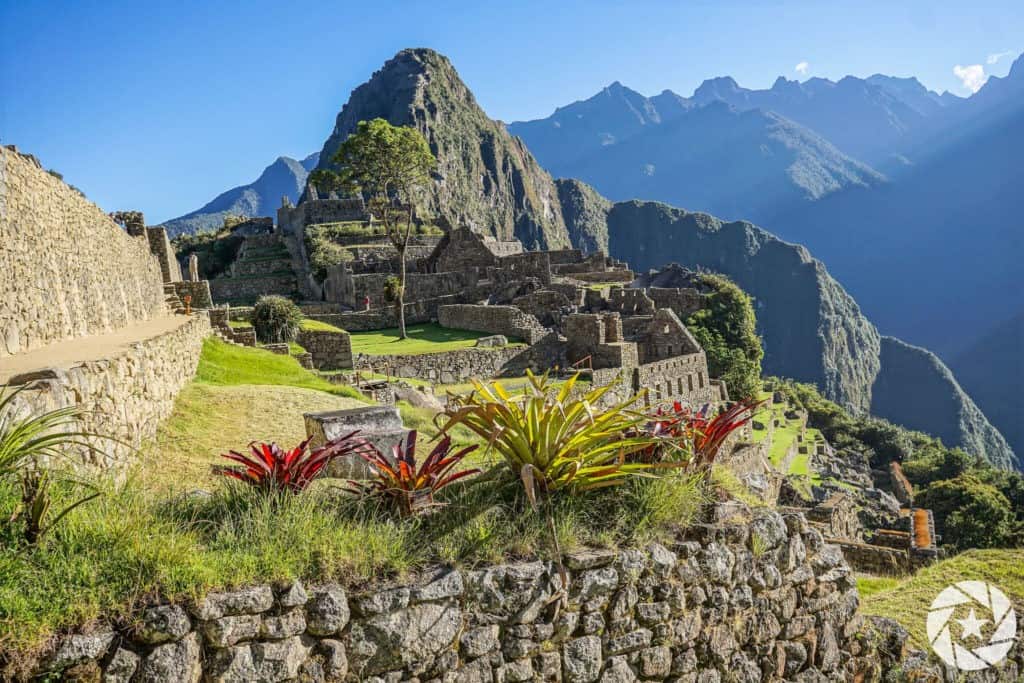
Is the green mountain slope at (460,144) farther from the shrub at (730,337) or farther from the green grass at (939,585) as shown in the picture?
the green grass at (939,585)

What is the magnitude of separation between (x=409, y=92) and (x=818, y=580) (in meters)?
164

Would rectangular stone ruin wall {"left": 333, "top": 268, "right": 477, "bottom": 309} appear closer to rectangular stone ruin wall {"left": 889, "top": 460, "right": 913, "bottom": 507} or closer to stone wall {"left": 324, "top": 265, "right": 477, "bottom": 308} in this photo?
stone wall {"left": 324, "top": 265, "right": 477, "bottom": 308}

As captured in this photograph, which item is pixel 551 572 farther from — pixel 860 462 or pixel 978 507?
pixel 860 462

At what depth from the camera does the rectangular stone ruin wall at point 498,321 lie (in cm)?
2677

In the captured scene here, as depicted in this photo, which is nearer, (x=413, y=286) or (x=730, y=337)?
(x=413, y=286)

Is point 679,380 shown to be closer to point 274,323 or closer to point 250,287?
point 274,323

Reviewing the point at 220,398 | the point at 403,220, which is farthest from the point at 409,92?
the point at 220,398

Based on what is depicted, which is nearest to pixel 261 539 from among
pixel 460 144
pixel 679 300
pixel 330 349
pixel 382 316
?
pixel 330 349

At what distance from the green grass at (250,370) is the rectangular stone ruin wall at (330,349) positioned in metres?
4.50

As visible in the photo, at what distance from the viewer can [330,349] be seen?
69.3ft

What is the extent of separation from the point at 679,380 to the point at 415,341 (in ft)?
33.9

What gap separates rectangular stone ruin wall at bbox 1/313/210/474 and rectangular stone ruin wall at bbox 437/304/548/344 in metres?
17.3

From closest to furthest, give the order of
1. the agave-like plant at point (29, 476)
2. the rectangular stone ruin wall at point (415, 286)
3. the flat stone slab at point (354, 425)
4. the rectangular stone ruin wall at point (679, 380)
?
1. the agave-like plant at point (29, 476)
2. the flat stone slab at point (354, 425)
3. the rectangular stone ruin wall at point (679, 380)
4. the rectangular stone ruin wall at point (415, 286)

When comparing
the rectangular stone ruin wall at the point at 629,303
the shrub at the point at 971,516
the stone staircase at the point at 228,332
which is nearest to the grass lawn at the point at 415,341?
the stone staircase at the point at 228,332
